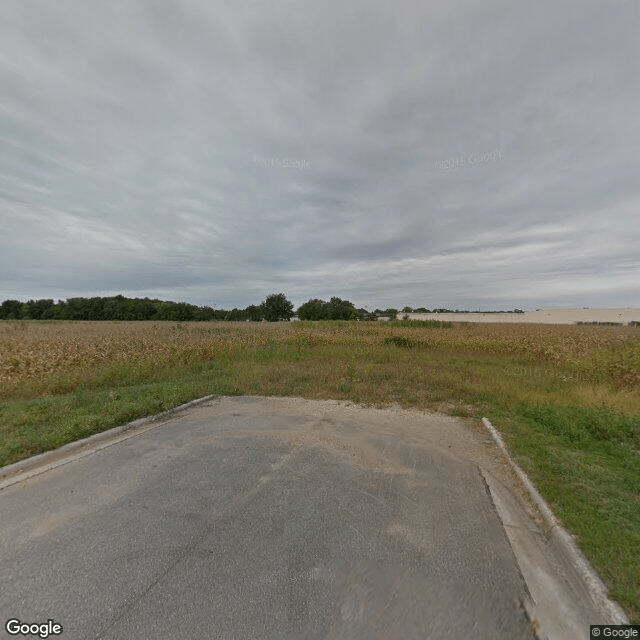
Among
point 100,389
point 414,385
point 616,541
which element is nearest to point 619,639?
point 616,541

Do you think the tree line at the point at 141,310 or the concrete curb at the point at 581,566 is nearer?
the concrete curb at the point at 581,566

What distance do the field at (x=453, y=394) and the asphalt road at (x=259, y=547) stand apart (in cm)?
89

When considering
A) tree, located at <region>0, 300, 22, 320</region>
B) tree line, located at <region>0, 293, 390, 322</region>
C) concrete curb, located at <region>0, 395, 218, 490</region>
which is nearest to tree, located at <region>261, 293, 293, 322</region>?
tree line, located at <region>0, 293, 390, 322</region>

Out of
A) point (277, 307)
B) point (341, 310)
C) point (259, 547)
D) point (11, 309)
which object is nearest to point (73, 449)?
point (259, 547)

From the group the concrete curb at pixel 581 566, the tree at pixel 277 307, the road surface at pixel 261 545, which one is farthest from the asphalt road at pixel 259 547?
the tree at pixel 277 307

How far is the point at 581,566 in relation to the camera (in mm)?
2463

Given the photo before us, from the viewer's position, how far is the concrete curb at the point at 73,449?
3950 millimetres

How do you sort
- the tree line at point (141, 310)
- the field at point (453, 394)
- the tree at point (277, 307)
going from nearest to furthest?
the field at point (453, 394) < the tree line at point (141, 310) < the tree at point (277, 307)

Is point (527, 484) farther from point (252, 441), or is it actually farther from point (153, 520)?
point (153, 520)

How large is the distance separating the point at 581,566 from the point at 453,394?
557 centimetres

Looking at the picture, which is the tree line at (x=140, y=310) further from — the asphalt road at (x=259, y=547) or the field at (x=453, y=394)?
the asphalt road at (x=259, y=547)

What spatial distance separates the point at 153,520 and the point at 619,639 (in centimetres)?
393

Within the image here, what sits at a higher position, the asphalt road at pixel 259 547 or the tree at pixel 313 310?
the tree at pixel 313 310

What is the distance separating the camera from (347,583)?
7.50 ft
